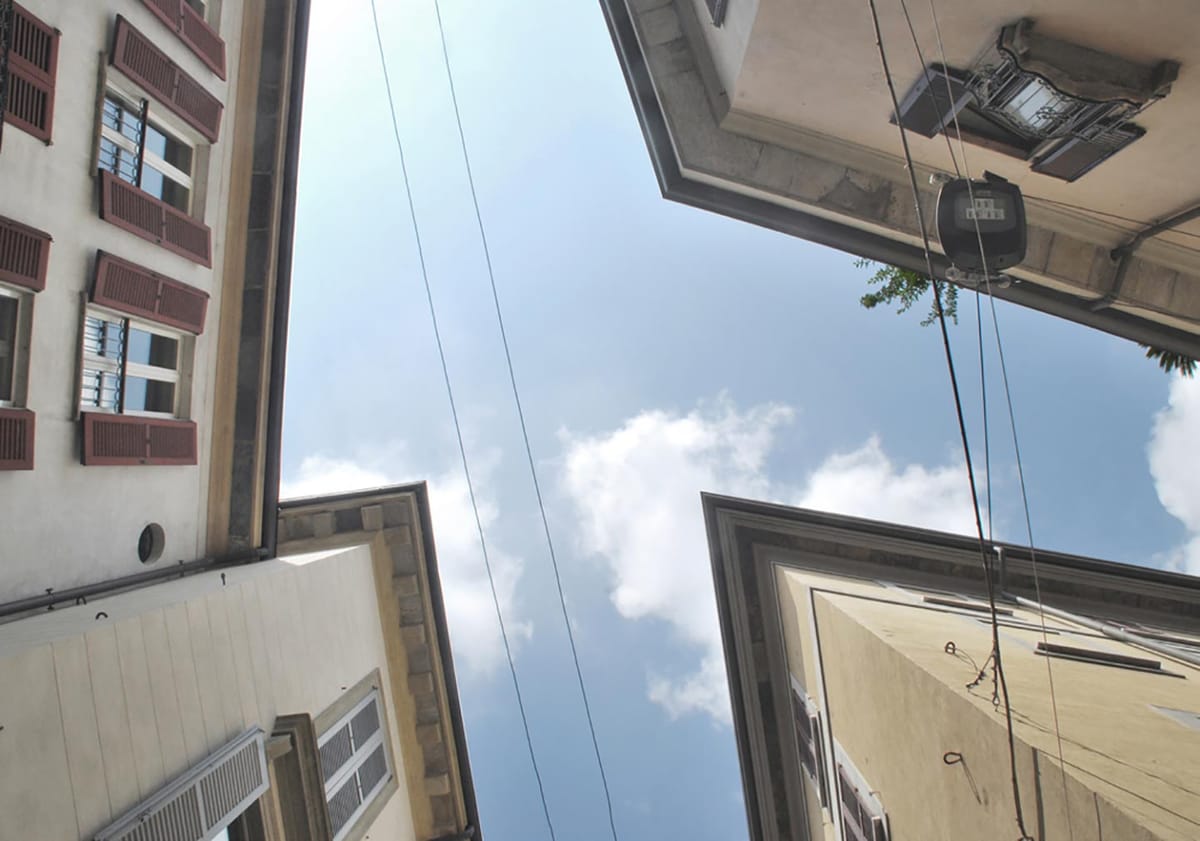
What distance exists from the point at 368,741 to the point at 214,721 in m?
4.20

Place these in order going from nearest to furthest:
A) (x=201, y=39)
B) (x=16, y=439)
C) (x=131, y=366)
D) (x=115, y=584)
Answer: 1. (x=16, y=439)
2. (x=115, y=584)
3. (x=131, y=366)
4. (x=201, y=39)

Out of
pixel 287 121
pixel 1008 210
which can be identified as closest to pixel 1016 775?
pixel 1008 210

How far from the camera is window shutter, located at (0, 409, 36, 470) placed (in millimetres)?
6574

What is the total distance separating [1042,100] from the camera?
7035 millimetres

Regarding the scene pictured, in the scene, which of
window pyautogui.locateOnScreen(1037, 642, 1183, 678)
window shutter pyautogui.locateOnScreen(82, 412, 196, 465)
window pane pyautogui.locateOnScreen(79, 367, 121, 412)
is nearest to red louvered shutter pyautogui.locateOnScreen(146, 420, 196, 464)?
window shutter pyautogui.locateOnScreen(82, 412, 196, 465)

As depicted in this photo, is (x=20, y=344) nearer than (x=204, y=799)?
No

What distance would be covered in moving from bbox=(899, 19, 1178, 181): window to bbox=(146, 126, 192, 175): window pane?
9.23 meters

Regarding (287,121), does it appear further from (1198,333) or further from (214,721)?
(1198,333)

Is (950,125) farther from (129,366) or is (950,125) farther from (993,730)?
(129,366)

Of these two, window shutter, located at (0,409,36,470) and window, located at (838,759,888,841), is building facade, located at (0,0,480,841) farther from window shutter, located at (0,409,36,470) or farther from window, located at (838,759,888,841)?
window, located at (838,759,888,841)

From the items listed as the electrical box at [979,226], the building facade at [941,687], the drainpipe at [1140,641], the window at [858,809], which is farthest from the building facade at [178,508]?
the drainpipe at [1140,641]

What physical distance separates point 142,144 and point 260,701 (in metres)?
6.82

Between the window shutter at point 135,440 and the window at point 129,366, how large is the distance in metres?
0.22

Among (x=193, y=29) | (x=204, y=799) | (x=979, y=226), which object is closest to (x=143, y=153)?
(x=193, y=29)
